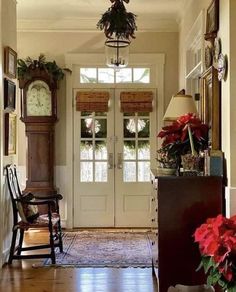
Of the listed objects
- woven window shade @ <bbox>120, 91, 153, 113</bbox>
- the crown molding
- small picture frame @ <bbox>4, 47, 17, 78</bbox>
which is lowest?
woven window shade @ <bbox>120, 91, 153, 113</bbox>

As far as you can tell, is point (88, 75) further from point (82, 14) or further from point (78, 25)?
point (82, 14)

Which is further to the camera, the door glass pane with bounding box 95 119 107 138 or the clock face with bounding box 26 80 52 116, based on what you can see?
the door glass pane with bounding box 95 119 107 138

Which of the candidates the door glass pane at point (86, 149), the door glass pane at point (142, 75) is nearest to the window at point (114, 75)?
the door glass pane at point (142, 75)

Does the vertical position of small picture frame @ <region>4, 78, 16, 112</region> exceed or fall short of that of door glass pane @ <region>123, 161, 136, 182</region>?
it exceeds it

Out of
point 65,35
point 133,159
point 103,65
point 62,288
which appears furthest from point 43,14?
point 62,288

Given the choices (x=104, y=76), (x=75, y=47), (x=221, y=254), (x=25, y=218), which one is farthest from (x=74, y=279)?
(x=75, y=47)

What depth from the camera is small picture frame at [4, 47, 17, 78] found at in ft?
16.1

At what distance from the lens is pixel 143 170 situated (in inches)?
272

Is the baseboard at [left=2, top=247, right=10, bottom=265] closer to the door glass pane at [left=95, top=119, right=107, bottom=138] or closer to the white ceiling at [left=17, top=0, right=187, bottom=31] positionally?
the door glass pane at [left=95, top=119, right=107, bottom=138]

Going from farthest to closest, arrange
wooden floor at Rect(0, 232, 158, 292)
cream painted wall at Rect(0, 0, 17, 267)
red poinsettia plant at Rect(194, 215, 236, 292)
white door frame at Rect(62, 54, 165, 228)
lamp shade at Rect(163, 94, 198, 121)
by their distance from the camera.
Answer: white door frame at Rect(62, 54, 165, 228) < cream painted wall at Rect(0, 0, 17, 267) < lamp shade at Rect(163, 94, 198, 121) < wooden floor at Rect(0, 232, 158, 292) < red poinsettia plant at Rect(194, 215, 236, 292)

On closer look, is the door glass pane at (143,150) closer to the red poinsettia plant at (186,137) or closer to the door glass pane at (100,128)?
the door glass pane at (100,128)

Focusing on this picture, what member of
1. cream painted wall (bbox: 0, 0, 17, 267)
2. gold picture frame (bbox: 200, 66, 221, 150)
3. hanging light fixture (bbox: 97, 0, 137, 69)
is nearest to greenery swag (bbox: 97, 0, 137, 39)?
hanging light fixture (bbox: 97, 0, 137, 69)

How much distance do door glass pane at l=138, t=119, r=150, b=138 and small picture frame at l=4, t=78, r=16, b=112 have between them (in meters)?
2.27

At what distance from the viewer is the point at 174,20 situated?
22.1 ft
